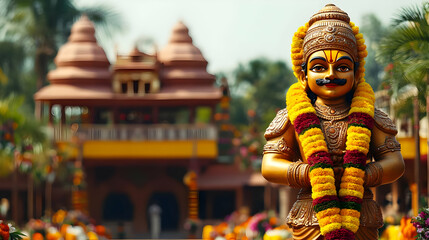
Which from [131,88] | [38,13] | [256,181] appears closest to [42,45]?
[38,13]

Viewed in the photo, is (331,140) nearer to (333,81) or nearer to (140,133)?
(333,81)

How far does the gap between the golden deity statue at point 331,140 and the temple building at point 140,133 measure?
22.2 m

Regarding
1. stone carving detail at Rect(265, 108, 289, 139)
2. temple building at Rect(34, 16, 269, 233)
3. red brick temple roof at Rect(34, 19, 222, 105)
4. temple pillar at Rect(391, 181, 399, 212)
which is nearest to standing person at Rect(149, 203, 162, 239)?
temple building at Rect(34, 16, 269, 233)

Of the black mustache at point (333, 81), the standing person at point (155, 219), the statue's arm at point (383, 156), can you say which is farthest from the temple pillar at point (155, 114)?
the black mustache at point (333, 81)

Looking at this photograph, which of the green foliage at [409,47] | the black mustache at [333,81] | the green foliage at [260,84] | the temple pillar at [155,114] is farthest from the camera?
the green foliage at [260,84]

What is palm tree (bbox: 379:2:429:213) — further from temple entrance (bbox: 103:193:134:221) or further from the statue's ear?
temple entrance (bbox: 103:193:134:221)

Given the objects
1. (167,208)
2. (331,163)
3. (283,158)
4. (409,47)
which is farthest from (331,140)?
(167,208)

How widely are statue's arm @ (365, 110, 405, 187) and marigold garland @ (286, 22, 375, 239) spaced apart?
0.13 meters

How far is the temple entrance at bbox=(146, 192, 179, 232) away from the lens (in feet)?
107

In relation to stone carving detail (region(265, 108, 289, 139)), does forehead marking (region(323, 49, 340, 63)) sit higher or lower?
higher

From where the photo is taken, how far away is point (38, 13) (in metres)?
33.8

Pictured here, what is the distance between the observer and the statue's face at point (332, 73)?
8.56 m

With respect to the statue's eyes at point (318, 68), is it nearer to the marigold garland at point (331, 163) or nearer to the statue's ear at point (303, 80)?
the statue's ear at point (303, 80)

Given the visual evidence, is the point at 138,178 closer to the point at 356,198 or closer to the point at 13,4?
the point at 13,4
